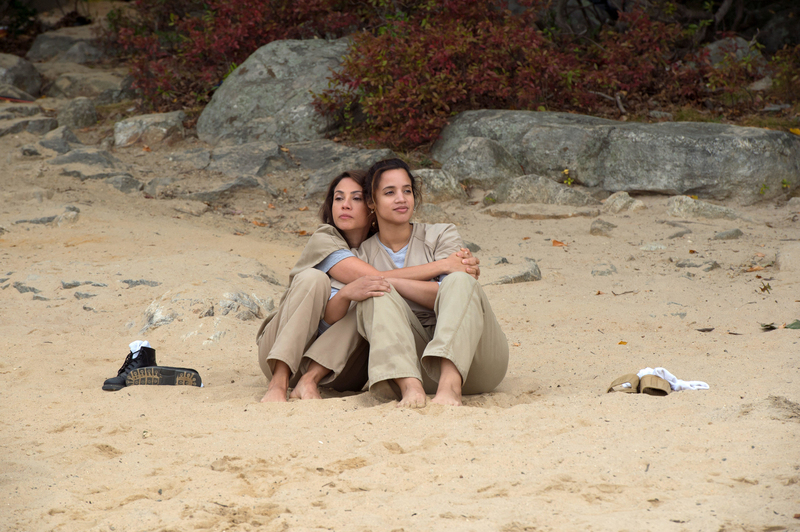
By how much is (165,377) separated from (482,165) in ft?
15.5

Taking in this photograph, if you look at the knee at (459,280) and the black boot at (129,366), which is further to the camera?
the black boot at (129,366)

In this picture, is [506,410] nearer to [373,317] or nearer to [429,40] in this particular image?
[373,317]

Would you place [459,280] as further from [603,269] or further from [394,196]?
[603,269]

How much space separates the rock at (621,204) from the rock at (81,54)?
8518 mm

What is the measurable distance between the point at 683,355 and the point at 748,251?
256cm

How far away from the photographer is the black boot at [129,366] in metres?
3.08

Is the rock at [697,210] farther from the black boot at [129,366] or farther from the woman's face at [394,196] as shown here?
the black boot at [129,366]

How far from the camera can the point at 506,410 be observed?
8.39ft

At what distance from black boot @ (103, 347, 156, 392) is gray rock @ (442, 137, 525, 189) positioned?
4532 millimetres

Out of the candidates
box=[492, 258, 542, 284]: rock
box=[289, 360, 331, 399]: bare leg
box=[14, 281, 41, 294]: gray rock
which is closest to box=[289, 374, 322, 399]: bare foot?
box=[289, 360, 331, 399]: bare leg

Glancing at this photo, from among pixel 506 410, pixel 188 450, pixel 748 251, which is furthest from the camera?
pixel 748 251

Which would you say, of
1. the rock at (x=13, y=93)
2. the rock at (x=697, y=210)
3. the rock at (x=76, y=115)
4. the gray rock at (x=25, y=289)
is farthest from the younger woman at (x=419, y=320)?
the rock at (x=13, y=93)

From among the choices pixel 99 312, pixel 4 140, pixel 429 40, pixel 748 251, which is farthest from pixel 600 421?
pixel 4 140

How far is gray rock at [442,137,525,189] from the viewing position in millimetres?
7207
